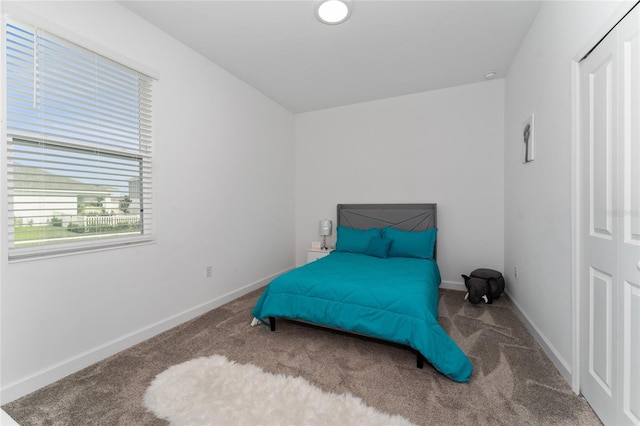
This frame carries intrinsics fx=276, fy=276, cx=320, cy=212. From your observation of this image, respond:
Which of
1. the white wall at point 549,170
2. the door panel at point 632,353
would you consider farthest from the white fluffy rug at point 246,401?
the white wall at point 549,170

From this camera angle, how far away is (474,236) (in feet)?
12.3

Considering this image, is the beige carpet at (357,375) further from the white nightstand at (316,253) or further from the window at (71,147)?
the white nightstand at (316,253)

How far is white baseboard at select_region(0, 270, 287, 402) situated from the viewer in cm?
170

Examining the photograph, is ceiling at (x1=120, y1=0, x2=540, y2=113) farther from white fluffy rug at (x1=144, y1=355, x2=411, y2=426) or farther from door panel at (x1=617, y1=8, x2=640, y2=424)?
white fluffy rug at (x1=144, y1=355, x2=411, y2=426)

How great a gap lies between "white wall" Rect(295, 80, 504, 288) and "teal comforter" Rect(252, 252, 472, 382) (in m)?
1.34

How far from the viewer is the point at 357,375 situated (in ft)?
6.32

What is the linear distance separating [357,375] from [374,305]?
50 centimetres

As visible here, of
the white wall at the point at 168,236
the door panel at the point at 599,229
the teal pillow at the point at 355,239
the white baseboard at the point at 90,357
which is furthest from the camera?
the teal pillow at the point at 355,239

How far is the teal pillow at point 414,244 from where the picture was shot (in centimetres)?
354

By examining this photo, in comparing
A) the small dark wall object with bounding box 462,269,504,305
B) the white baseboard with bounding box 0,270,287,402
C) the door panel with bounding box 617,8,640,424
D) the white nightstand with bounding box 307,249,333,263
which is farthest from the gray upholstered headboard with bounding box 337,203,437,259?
the door panel with bounding box 617,8,640,424

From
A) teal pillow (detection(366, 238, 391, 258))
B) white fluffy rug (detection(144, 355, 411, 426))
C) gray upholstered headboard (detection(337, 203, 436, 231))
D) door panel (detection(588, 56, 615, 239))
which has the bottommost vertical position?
white fluffy rug (detection(144, 355, 411, 426))

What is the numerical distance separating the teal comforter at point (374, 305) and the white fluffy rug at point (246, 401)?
1.74 ft

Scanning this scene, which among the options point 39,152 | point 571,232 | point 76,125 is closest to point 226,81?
point 76,125

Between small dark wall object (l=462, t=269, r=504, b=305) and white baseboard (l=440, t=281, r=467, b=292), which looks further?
white baseboard (l=440, t=281, r=467, b=292)
